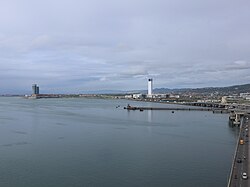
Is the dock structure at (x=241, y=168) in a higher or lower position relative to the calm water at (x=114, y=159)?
higher

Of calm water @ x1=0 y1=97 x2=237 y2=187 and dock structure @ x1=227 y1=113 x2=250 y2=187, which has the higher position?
dock structure @ x1=227 y1=113 x2=250 y2=187

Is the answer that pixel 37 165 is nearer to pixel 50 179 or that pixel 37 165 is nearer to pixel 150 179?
pixel 50 179

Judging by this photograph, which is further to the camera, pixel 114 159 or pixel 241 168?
pixel 114 159

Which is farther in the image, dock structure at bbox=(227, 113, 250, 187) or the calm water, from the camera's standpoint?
the calm water

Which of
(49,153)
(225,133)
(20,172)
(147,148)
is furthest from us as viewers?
(225,133)

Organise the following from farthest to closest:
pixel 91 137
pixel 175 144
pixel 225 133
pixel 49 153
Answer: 1. pixel 225 133
2. pixel 91 137
3. pixel 175 144
4. pixel 49 153

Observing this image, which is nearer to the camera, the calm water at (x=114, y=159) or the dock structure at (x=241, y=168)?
the dock structure at (x=241, y=168)

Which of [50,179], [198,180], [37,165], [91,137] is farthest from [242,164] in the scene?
[91,137]

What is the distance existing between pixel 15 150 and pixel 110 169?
522cm

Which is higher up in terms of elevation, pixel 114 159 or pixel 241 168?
pixel 241 168

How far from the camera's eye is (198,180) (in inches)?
361

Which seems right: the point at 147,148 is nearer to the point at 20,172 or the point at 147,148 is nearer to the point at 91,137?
the point at 91,137

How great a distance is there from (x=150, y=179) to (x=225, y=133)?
11.1m

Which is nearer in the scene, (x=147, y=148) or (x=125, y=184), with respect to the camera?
(x=125, y=184)
